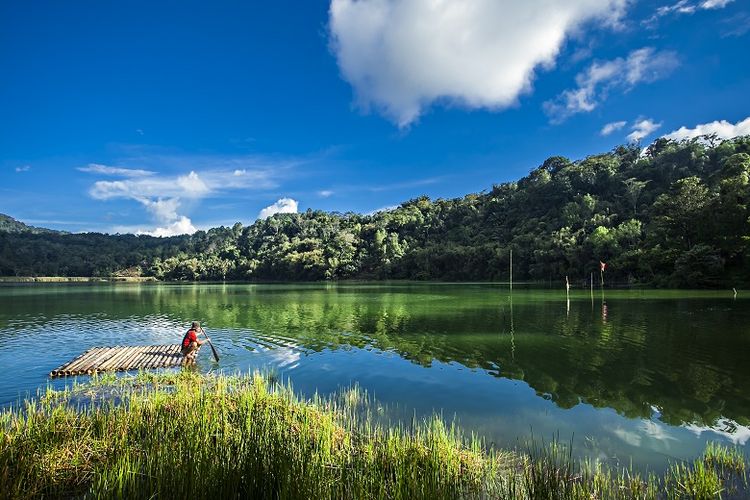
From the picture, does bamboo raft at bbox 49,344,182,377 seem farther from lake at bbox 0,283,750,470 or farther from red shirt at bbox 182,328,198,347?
lake at bbox 0,283,750,470

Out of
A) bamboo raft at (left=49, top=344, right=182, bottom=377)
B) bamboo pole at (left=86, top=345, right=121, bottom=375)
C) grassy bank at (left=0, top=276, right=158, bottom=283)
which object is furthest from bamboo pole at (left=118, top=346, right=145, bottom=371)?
grassy bank at (left=0, top=276, right=158, bottom=283)

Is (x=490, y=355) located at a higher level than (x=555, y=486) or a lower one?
lower

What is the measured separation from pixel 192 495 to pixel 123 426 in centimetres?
337

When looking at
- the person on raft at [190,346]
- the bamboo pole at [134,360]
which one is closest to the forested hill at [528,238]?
the person on raft at [190,346]

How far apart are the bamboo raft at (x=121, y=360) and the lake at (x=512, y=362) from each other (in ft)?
2.76

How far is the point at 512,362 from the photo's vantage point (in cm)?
1647

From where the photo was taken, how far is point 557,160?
142 m

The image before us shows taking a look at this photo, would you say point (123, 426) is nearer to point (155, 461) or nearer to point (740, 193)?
point (155, 461)

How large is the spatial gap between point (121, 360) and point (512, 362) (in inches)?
594

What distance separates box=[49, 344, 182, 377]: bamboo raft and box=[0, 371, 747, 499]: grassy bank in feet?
26.6

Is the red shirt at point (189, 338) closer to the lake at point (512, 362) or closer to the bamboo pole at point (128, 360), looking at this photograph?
the lake at point (512, 362)

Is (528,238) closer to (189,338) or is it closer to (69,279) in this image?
(189,338)

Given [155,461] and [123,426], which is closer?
[155,461]

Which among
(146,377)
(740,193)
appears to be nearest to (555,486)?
(146,377)
